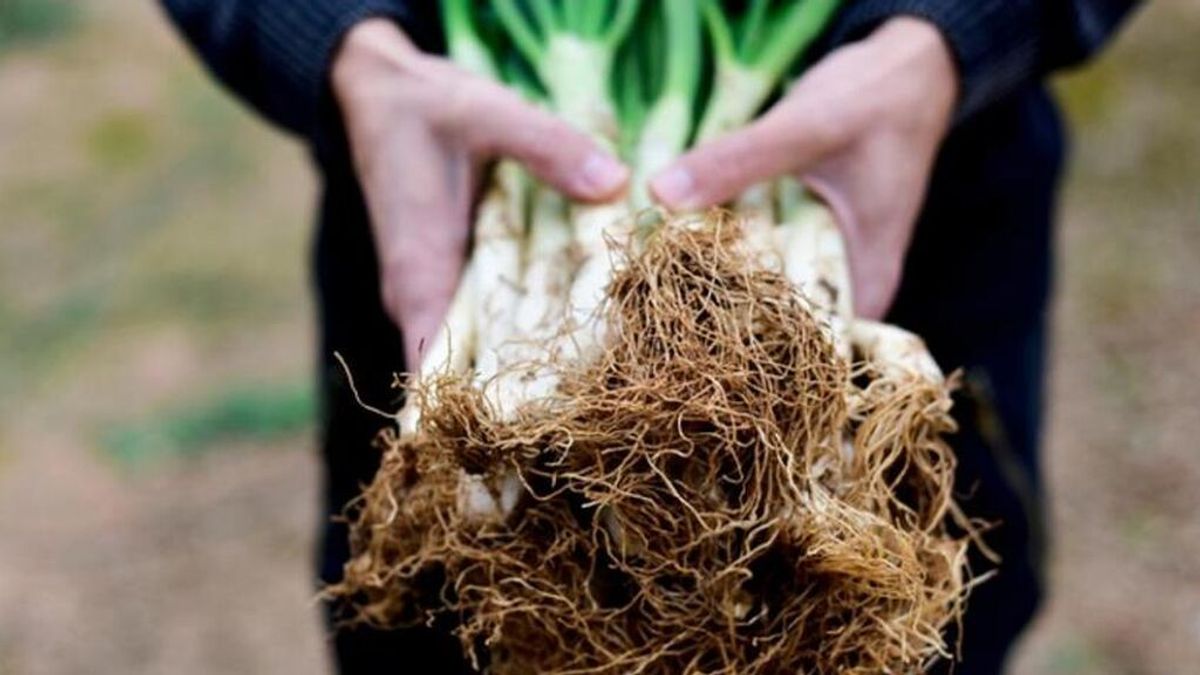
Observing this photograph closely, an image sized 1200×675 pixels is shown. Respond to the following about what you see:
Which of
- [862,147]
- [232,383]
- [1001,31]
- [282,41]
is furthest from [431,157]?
[232,383]

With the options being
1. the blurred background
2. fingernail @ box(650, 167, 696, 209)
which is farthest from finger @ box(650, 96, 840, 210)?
the blurred background

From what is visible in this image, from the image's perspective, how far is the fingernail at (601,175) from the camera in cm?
94

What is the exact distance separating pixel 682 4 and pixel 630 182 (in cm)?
16

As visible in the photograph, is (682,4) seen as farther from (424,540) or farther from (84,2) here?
(84,2)

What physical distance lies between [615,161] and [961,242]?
0.31m

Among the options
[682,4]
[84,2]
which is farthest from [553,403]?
[84,2]

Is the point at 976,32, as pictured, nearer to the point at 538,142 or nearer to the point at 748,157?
the point at 748,157

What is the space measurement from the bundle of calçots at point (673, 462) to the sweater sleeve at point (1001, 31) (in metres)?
0.13

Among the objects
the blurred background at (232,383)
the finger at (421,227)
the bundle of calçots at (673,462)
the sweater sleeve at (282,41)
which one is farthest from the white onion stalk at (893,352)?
the blurred background at (232,383)

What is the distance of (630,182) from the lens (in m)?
0.98

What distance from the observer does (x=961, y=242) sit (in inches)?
45.0

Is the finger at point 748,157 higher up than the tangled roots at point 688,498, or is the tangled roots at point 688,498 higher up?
the finger at point 748,157

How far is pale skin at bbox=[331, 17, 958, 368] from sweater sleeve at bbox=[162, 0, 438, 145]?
3 centimetres

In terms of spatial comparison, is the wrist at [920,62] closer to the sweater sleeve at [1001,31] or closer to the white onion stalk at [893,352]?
the sweater sleeve at [1001,31]
